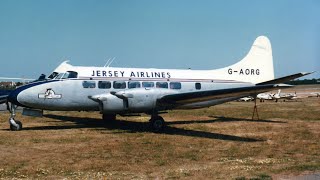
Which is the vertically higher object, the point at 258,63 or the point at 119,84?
the point at 258,63

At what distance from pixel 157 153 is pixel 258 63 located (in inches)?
551

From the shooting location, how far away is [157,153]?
37.5 ft

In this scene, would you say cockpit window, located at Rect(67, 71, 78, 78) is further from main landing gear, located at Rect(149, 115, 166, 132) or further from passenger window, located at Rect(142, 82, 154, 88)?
main landing gear, located at Rect(149, 115, 166, 132)

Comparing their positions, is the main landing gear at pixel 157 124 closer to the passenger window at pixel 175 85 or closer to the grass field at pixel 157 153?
the grass field at pixel 157 153

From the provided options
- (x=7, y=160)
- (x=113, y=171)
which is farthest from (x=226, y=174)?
(x=7, y=160)

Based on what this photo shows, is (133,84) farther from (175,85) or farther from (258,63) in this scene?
(258,63)

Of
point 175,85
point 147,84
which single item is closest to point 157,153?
point 147,84

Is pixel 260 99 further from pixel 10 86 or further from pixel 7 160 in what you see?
pixel 7 160

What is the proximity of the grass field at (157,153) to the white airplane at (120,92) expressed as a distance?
1.11 meters

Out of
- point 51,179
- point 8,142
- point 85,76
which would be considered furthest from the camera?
point 85,76

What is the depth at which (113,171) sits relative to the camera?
876 centimetres

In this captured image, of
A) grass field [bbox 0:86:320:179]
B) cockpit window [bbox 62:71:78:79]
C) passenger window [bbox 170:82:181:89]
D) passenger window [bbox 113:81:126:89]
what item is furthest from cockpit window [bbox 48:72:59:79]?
passenger window [bbox 170:82:181:89]

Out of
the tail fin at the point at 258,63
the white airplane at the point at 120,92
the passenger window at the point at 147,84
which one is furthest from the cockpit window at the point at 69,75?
the tail fin at the point at 258,63

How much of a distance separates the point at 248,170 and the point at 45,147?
281 inches
